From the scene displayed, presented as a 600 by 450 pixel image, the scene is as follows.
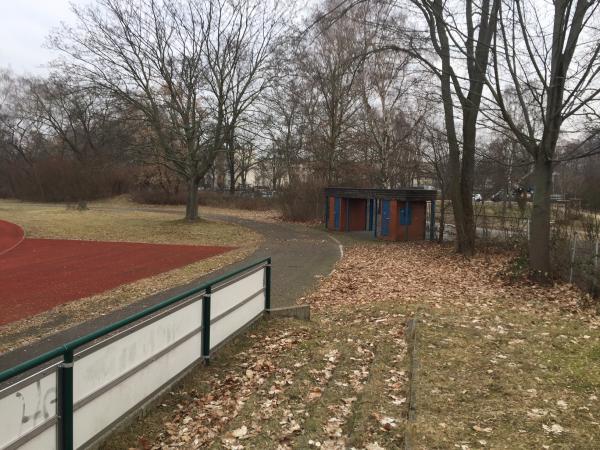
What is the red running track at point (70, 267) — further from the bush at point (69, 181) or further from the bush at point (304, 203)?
the bush at point (69, 181)

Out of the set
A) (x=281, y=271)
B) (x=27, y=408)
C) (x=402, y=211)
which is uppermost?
(x=402, y=211)

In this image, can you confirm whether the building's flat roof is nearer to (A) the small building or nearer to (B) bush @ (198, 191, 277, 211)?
(A) the small building

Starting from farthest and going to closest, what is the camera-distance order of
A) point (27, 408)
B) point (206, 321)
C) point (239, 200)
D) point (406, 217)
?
point (239, 200) < point (406, 217) < point (206, 321) < point (27, 408)

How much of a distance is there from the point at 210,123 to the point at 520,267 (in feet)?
63.4

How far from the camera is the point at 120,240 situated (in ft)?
72.2

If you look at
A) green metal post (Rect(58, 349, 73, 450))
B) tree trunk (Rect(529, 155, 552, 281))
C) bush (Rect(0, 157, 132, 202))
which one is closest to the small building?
tree trunk (Rect(529, 155, 552, 281))

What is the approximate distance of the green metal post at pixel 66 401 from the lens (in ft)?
10.8

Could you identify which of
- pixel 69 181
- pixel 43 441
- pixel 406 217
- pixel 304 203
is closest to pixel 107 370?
pixel 43 441

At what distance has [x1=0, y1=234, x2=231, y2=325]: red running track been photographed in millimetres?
10664

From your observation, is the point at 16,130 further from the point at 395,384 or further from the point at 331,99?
the point at 395,384

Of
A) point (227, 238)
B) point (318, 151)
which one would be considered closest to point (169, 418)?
point (227, 238)

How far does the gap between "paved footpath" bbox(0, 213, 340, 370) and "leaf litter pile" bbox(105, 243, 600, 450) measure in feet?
9.72

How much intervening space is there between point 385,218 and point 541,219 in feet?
38.4

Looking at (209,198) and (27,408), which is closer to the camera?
(27,408)
